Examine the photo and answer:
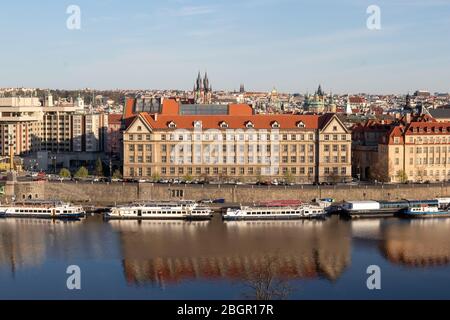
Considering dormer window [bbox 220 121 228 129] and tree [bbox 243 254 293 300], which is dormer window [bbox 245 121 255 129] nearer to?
dormer window [bbox 220 121 228 129]

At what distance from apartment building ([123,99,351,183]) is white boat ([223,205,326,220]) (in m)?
5.14

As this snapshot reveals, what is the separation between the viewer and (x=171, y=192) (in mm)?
31891

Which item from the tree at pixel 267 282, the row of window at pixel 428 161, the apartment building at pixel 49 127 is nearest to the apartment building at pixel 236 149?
the row of window at pixel 428 161

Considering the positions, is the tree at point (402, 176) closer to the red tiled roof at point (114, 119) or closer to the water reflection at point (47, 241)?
the water reflection at point (47, 241)

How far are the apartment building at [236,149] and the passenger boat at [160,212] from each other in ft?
16.6

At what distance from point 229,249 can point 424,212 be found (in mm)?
9895

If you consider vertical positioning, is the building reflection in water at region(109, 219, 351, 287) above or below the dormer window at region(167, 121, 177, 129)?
below

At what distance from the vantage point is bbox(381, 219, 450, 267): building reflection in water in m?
22.4

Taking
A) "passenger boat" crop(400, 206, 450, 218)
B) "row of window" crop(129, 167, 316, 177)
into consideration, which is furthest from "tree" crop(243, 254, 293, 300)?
"row of window" crop(129, 167, 316, 177)

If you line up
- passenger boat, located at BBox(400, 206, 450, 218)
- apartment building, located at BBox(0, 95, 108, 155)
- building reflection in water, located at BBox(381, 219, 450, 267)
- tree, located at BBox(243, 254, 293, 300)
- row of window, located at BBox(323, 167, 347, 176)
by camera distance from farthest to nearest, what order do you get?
1. apartment building, located at BBox(0, 95, 108, 155)
2. row of window, located at BBox(323, 167, 347, 176)
3. passenger boat, located at BBox(400, 206, 450, 218)
4. building reflection in water, located at BBox(381, 219, 450, 267)
5. tree, located at BBox(243, 254, 293, 300)

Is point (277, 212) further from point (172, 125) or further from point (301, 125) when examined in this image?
point (172, 125)

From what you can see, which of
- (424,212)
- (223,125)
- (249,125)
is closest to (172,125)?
(223,125)

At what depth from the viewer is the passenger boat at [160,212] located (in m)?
29.2

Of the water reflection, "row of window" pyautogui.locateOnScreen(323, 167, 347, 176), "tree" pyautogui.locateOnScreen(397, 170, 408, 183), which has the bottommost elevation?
the water reflection
